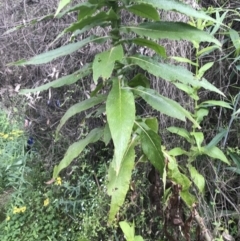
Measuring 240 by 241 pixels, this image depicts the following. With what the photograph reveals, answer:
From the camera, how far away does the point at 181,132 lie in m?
1.55

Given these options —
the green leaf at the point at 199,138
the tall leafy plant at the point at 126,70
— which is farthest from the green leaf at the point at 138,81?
the green leaf at the point at 199,138

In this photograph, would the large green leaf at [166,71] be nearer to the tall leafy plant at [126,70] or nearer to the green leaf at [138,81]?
the tall leafy plant at [126,70]

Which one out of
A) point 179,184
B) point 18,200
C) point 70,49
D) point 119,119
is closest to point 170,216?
point 179,184

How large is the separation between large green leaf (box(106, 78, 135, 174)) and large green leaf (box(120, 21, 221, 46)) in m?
0.18

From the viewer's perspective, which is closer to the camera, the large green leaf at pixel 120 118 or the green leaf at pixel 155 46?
the large green leaf at pixel 120 118

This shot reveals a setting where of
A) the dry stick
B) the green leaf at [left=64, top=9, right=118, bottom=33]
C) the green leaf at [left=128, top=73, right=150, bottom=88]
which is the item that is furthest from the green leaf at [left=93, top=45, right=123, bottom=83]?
the dry stick

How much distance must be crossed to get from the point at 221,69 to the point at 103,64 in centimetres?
88

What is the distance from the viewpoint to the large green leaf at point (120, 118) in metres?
0.85

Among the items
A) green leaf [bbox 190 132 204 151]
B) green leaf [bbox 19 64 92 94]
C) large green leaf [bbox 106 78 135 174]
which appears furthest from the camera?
green leaf [bbox 190 132 204 151]

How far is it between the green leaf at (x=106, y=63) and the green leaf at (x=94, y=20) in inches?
4.0

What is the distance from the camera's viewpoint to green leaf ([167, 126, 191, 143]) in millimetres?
1542

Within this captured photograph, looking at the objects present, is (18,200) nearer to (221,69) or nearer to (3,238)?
(3,238)

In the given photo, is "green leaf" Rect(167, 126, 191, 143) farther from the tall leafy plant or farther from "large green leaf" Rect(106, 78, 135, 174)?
"large green leaf" Rect(106, 78, 135, 174)

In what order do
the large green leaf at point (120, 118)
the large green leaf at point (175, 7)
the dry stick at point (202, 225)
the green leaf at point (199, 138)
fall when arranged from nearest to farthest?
the large green leaf at point (120, 118) → the large green leaf at point (175, 7) → the dry stick at point (202, 225) → the green leaf at point (199, 138)
